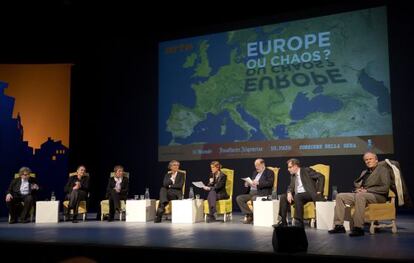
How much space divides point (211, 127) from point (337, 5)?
3.02m

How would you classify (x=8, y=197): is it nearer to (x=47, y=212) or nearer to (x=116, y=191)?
(x=47, y=212)

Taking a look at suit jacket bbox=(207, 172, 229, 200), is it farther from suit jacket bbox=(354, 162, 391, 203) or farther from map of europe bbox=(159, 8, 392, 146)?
suit jacket bbox=(354, 162, 391, 203)

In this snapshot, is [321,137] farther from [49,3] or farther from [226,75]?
[49,3]

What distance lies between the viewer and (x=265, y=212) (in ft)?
19.0

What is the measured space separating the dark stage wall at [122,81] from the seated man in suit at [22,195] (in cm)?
228

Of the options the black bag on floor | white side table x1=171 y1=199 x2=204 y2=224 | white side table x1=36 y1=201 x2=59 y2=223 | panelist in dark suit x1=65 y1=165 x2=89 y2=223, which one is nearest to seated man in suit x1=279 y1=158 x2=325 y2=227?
white side table x1=171 y1=199 x2=204 y2=224

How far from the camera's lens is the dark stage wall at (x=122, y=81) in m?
7.86

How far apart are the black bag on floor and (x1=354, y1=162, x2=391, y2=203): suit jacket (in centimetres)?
188

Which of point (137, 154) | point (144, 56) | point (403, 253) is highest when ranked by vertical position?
point (144, 56)

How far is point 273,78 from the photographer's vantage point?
301 inches

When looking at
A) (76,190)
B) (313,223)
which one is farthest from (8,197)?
(313,223)

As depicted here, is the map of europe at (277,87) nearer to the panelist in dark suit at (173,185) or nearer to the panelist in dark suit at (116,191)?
the panelist in dark suit at (173,185)

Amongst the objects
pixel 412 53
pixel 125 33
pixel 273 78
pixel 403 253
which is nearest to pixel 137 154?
pixel 125 33

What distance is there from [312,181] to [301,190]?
0.61ft
